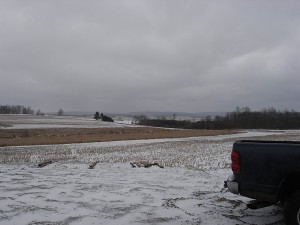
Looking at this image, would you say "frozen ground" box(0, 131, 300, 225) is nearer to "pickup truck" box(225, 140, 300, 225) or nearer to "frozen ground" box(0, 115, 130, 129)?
"pickup truck" box(225, 140, 300, 225)

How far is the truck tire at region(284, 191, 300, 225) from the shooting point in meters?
5.63

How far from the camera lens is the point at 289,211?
18.7ft

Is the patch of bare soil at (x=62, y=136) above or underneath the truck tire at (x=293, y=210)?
underneath

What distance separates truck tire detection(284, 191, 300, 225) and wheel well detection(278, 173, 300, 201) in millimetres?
273

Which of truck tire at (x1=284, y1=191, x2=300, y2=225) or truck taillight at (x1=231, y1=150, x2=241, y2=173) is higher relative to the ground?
truck taillight at (x1=231, y1=150, x2=241, y2=173)

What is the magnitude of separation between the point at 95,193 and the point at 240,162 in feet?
14.5

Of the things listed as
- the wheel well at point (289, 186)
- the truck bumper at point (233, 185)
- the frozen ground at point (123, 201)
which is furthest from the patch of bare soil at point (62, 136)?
the wheel well at point (289, 186)

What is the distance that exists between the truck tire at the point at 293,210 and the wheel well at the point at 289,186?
273 millimetres

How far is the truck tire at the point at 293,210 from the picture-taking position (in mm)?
5633

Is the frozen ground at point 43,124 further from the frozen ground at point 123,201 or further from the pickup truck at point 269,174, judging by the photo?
the pickup truck at point 269,174

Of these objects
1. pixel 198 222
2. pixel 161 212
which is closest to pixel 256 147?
pixel 198 222

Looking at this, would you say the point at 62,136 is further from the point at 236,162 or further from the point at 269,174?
the point at 269,174

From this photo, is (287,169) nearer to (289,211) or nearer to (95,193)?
(289,211)

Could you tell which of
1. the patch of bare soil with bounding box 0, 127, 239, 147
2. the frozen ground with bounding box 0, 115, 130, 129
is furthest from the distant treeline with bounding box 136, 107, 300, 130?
the patch of bare soil with bounding box 0, 127, 239, 147
